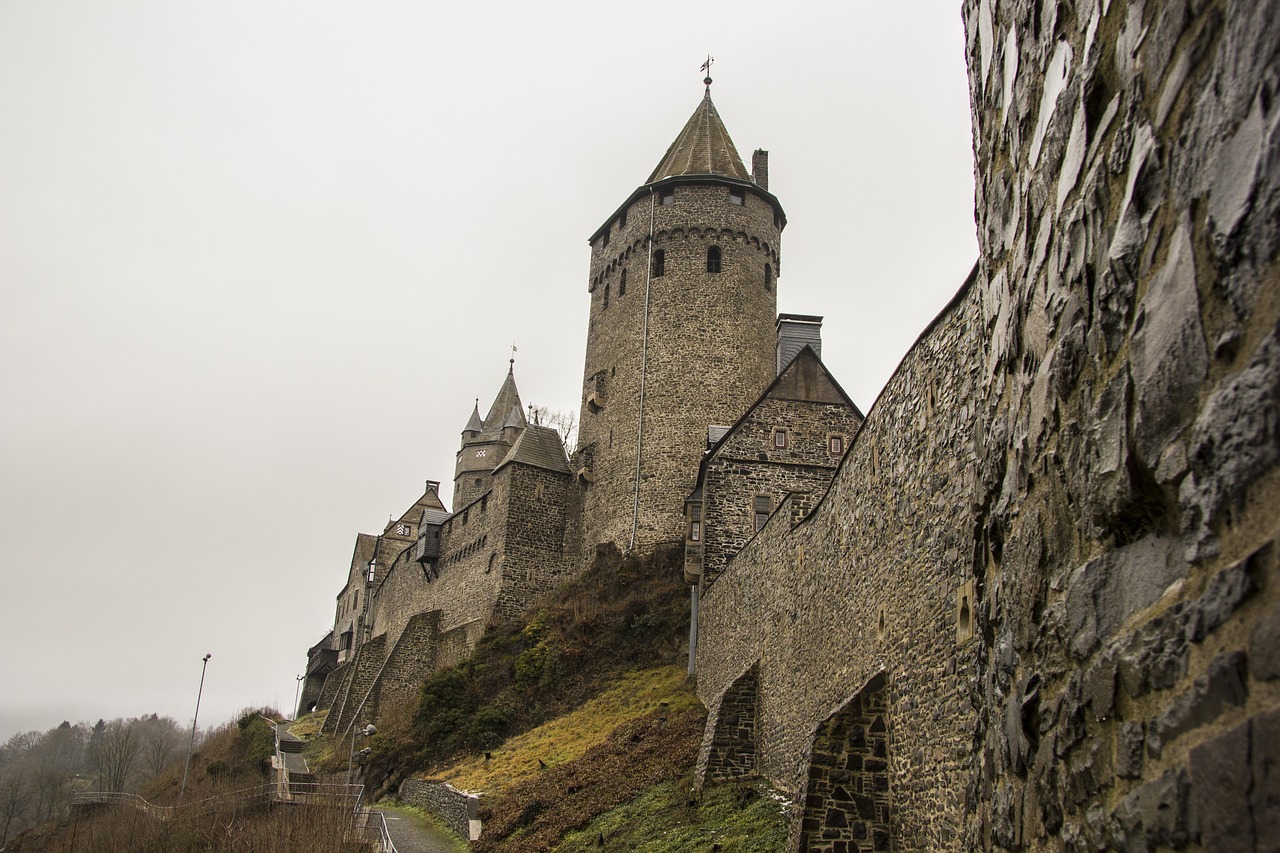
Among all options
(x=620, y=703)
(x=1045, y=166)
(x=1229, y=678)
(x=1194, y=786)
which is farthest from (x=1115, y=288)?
(x=620, y=703)

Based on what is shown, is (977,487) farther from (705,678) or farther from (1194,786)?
(705,678)

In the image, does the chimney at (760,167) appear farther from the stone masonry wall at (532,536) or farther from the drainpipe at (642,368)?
the stone masonry wall at (532,536)

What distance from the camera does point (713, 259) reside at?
40.8 m

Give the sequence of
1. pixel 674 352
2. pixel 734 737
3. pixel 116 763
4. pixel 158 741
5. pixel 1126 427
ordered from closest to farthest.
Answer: pixel 1126 427
pixel 734 737
pixel 674 352
pixel 116 763
pixel 158 741

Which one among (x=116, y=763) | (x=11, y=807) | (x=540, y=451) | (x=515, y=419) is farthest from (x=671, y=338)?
(x=116, y=763)

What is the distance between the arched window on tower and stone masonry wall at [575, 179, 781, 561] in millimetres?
190

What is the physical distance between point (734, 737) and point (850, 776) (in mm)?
6735

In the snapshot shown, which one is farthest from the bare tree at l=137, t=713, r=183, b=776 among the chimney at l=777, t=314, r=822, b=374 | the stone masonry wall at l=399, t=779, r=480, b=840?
the chimney at l=777, t=314, r=822, b=374

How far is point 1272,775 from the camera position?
6.16 ft

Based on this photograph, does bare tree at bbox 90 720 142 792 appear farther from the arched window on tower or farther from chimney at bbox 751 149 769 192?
chimney at bbox 751 149 769 192

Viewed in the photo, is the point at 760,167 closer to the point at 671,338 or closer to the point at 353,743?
the point at 671,338

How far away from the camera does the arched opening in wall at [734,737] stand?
59.6 feet

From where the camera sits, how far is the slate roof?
134 feet

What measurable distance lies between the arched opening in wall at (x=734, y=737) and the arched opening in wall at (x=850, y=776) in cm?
639
